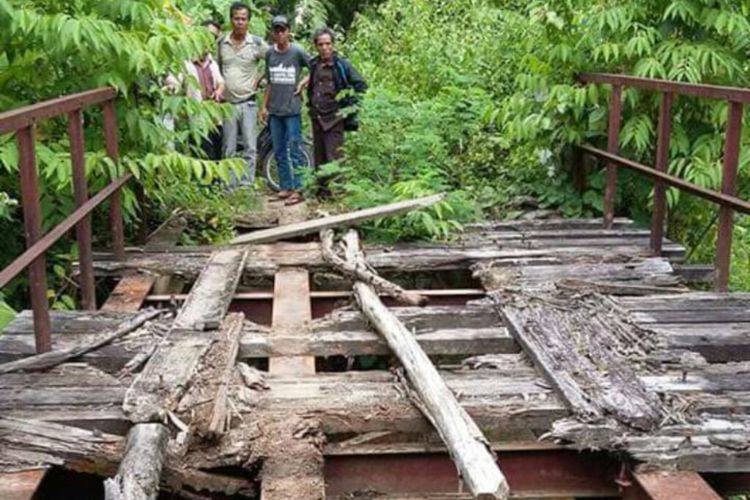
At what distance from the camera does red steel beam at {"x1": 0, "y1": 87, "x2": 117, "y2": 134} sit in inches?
141

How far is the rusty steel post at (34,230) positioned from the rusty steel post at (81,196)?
857 mm

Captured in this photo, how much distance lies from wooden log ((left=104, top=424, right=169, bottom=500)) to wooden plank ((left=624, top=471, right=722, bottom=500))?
5.14 feet

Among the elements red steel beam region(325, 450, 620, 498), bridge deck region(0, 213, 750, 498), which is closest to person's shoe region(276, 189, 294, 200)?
bridge deck region(0, 213, 750, 498)

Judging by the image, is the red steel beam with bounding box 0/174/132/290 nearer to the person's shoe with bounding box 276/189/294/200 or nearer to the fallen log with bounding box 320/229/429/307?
the fallen log with bounding box 320/229/429/307

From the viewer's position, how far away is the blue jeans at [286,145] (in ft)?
29.8

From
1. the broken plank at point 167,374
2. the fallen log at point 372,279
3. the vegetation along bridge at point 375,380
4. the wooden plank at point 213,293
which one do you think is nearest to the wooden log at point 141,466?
the vegetation along bridge at point 375,380

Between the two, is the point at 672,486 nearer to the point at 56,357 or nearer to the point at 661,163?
the point at 56,357

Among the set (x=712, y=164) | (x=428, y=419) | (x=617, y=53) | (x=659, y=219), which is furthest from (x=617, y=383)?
(x=617, y=53)

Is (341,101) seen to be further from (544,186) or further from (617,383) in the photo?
(617,383)

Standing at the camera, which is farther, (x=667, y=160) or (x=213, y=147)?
(x=213, y=147)

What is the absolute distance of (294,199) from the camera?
8617mm

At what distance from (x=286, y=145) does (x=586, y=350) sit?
18.4 feet

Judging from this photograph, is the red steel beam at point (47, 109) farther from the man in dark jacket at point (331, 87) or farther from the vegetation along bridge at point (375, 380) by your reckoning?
the man in dark jacket at point (331, 87)

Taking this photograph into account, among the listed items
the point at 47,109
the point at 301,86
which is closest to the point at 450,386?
the point at 47,109
